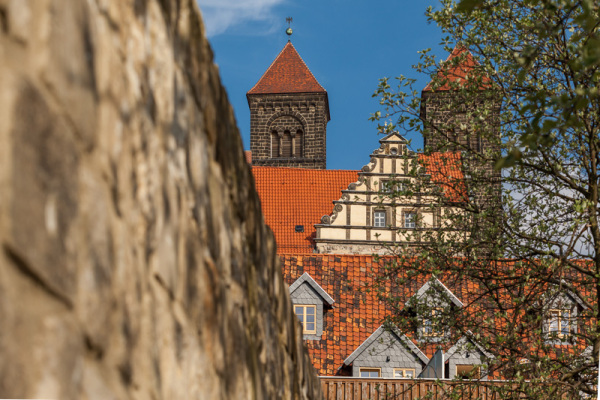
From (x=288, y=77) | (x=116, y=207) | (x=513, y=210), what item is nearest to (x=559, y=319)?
(x=513, y=210)

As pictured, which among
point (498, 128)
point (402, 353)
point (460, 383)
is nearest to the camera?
point (460, 383)

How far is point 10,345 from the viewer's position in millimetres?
1111

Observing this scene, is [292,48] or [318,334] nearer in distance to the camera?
[318,334]

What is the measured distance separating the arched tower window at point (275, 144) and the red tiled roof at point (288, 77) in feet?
10.3

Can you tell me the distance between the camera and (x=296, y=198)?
42281 millimetres

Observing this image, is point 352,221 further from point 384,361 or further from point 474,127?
point 474,127

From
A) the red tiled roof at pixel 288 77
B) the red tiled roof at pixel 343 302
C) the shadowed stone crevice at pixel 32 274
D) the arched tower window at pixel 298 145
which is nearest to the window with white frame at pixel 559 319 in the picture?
the shadowed stone crevice at pixel 32 274

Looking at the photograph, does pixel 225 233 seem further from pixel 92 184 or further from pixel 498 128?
pixel 498 128

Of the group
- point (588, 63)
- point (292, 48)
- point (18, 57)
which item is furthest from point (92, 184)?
point (292, 48)

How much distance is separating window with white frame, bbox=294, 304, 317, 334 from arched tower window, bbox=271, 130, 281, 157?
33696mm

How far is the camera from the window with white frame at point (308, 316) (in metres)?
23.6

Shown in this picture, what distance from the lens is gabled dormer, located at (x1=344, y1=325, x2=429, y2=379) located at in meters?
22.5

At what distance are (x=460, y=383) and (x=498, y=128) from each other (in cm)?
372

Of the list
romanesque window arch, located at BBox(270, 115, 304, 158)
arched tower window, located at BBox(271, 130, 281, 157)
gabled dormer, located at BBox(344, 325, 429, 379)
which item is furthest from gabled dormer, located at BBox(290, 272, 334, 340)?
arched tower window, located at BBox(271, 130, 281, 157)
